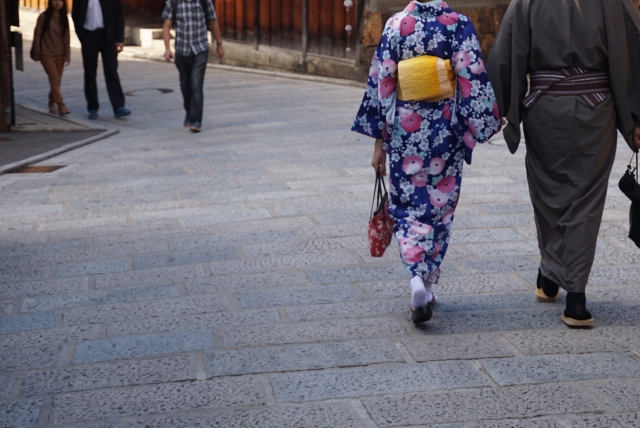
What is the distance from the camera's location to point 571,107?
433 centimetres

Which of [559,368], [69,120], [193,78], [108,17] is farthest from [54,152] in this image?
[559,368]

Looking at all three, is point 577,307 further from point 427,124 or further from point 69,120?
point 69,120

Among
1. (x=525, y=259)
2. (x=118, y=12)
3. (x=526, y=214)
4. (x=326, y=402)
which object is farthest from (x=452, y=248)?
(x=118, y=12)

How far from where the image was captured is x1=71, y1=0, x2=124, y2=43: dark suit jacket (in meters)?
11.0

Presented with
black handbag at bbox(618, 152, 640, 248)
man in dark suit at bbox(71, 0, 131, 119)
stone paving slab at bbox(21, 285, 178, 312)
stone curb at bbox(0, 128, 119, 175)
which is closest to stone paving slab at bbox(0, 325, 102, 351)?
stone paving slab at bbox(21, 285, 178, 312)

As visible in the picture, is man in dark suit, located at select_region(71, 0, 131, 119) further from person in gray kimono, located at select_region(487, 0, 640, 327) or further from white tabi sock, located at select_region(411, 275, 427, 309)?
white tabi sock, located at select_region(411, 275, 427, 309)

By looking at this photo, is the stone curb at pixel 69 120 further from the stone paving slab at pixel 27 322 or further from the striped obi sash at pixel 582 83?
the striped obi sash at pixel 582 83

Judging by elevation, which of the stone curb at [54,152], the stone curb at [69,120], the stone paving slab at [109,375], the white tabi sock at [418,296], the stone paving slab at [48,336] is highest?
the white tabi sock at [418,296]

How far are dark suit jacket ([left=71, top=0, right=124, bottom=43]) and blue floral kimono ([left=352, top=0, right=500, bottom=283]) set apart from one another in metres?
7.39

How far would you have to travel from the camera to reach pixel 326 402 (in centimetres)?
354

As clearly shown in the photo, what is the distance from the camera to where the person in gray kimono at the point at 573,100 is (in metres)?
4.26

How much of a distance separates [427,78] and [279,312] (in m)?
1.34

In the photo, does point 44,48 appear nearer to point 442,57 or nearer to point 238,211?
point 238,211

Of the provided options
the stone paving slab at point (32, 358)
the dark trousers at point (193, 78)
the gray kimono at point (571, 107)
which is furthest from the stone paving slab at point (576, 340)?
the dark trousers at point (193, 78)
